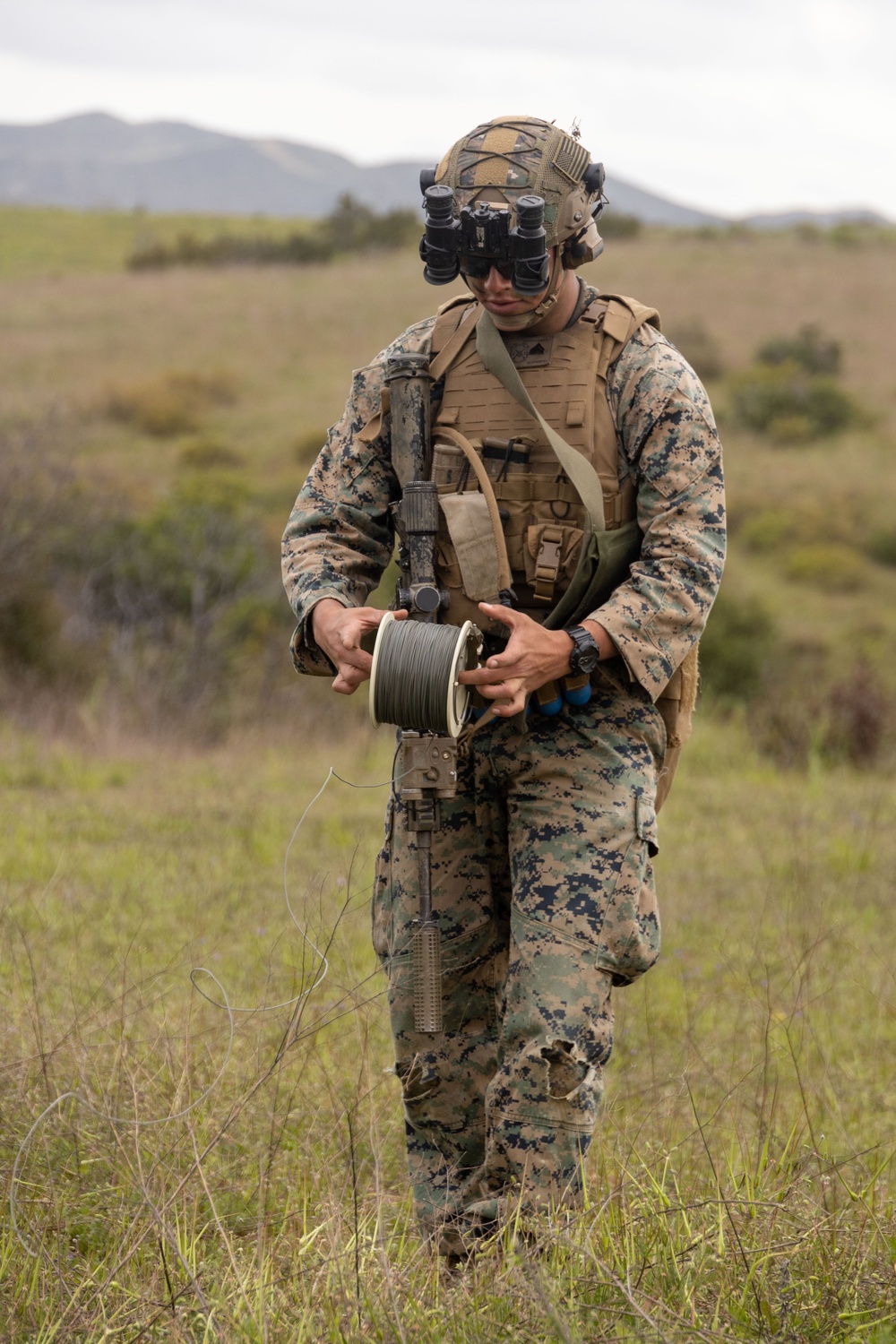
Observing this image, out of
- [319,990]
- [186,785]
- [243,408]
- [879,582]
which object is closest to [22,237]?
[243,408]

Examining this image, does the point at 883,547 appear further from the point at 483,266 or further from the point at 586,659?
the point at 586,659

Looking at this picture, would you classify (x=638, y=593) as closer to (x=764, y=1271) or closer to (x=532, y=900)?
(x=532, y=900)

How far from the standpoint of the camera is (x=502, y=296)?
3.58 m

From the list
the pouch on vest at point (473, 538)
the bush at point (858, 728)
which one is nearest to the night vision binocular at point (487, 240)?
the pouch on vest at point (473, 538)

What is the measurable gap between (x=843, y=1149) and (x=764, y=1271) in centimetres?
165

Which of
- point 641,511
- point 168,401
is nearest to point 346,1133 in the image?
point 641,511

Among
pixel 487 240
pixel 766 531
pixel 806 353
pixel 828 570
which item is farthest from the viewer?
pixel 806 353

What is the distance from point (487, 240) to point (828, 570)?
59.1ft

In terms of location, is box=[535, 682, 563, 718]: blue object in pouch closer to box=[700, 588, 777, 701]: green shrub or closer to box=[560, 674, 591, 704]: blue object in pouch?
box=[560, 674, 591, 704]: blue object in pouch

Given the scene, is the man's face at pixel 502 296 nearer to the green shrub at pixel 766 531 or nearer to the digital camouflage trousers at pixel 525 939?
the digital camouflage trousers at pixel 525 939

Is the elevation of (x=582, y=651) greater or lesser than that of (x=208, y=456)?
greater

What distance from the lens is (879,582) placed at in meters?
21.0

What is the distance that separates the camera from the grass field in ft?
9.06

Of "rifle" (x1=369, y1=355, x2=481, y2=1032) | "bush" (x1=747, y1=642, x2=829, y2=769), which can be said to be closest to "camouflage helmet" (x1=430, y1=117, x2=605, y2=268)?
"rifle" (x1=369, y1=355, x2=481, y2=1032)
